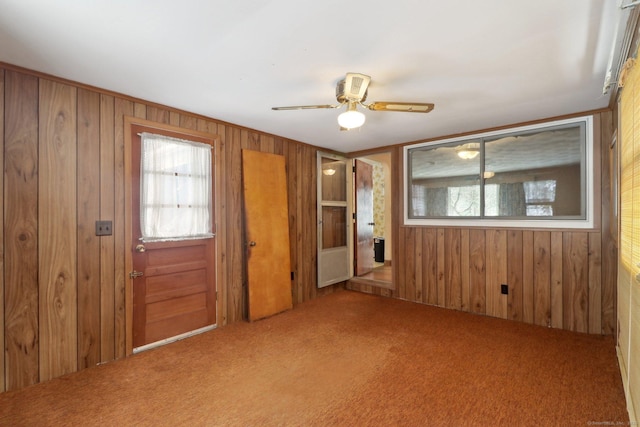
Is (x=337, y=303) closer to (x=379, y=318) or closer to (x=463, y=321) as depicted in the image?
(x=379, y=318)

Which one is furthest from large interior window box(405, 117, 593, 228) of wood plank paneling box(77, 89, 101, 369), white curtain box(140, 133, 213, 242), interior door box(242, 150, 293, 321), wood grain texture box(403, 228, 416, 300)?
wood plank paneling box(77, 89, 101, 369)

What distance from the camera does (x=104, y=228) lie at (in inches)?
96.0

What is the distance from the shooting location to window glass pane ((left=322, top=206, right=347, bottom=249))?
4.54 meters

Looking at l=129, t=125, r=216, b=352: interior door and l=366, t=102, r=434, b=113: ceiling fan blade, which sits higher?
l=366, t=102, r=434, b=113: ceiling fan blade

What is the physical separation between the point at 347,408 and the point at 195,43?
7.88ft

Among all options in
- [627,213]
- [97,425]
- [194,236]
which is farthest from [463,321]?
[97,425]

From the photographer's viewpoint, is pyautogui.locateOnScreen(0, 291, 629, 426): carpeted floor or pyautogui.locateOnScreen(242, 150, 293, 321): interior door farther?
pyautogui.locateOnScreen(242, 150, 293, 321): interior door

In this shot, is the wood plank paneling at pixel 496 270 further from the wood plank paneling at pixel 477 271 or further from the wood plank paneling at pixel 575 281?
the wood plank paneling at pixel 575 281

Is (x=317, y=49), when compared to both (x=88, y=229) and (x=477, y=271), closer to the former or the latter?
(x=88, y=229)

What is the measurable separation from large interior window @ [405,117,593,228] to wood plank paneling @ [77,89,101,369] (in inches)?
139

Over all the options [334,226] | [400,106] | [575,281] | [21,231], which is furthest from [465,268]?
[21,231]

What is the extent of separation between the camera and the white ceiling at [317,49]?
1.49m

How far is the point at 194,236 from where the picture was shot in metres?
2.98

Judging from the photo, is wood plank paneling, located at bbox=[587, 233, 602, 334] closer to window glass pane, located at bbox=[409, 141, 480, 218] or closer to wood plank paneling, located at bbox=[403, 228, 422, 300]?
window glass pane, located at bbox=[409, 141, 480, 218]
